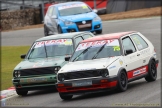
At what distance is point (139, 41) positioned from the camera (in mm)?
15312

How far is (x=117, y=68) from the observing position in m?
13.2

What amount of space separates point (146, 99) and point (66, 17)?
51.2 ft

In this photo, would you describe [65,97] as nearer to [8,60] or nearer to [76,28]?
[8,60]

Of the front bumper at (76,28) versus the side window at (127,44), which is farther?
the front bumper at (76,28)

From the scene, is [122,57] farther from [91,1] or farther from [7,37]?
[91,1]

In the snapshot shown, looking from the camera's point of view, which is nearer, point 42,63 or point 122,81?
point 122,81

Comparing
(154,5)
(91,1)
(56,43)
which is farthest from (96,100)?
(91,1)

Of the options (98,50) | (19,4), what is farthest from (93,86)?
(19,4)

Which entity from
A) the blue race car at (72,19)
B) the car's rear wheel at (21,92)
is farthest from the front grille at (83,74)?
the blue race car at (72,19)

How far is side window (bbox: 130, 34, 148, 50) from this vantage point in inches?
593

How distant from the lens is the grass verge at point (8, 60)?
60.2 ft

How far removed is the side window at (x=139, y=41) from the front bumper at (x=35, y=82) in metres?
2.25

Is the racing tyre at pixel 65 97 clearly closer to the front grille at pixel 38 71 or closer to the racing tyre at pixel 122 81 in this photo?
the racing tyre at pixel 122 81

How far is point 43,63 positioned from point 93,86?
8.86ft
